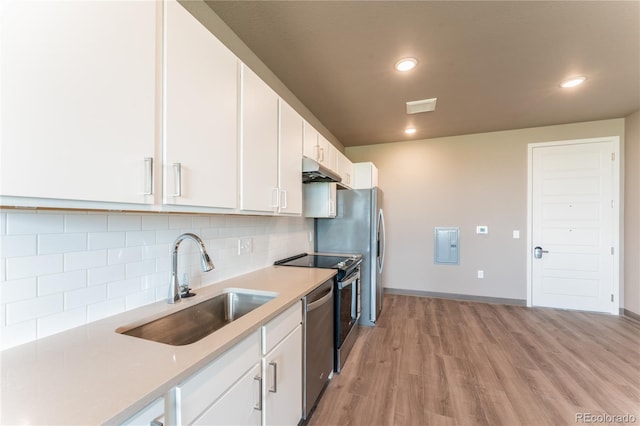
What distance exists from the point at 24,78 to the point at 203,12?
134 centimetres

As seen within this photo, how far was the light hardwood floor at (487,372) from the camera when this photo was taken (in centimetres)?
181

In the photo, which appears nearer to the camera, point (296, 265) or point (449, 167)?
point (296, 265)

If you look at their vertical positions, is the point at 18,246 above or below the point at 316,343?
above

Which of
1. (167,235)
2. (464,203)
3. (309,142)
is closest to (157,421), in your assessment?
(167,235)

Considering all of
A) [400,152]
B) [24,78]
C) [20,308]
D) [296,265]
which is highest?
[400,152]

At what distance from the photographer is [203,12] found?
1.66 metres

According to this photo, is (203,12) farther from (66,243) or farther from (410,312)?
(410,312)

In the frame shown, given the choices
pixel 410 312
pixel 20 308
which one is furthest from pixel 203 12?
pixel 410 312

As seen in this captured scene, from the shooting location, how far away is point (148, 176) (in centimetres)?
95

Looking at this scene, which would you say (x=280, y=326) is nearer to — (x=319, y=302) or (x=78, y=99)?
(x=319, y=302)

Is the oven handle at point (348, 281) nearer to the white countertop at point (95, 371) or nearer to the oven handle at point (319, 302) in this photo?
the oven handle at point (319, 302)

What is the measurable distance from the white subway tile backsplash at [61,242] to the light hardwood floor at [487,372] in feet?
5.49

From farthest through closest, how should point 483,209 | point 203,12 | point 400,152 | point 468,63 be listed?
point 400,152
point 483,209
point 468,63
point 203,12

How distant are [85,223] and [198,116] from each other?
632 millimetres
